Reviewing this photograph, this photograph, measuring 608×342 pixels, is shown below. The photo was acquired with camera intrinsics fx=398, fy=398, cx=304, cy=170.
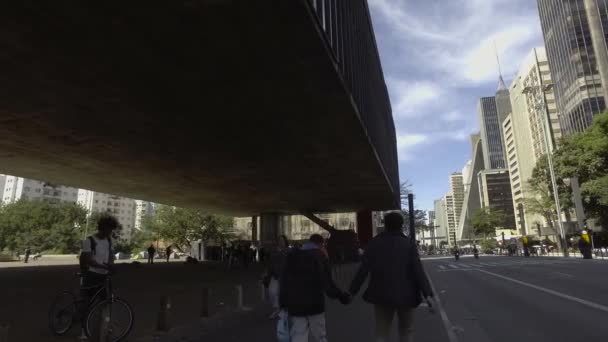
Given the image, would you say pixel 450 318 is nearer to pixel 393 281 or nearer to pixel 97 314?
pixel 393 281

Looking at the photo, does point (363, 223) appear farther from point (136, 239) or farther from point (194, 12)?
point (136, 239)

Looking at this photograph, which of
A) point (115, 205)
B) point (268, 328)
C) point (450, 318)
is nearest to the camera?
point (268, 328)

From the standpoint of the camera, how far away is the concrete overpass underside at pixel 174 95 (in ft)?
26.9

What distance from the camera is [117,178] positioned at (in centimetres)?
2573

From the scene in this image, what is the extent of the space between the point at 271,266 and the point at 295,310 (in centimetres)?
365

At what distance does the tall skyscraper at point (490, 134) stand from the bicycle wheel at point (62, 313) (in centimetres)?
18838

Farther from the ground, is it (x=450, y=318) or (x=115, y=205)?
(x=115, y=205)

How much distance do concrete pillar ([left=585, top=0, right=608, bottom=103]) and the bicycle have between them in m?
82.6

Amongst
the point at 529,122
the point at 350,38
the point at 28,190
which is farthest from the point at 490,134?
the point at 350,38

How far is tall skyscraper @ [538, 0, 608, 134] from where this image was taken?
68250mm

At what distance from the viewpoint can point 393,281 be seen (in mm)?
4180

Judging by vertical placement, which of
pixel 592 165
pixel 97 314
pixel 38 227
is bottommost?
pixel 97 314

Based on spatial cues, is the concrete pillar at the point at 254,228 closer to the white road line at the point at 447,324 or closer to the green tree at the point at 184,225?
the green tree at the point at 184,225

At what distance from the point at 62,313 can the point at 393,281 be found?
6285 millimetres
